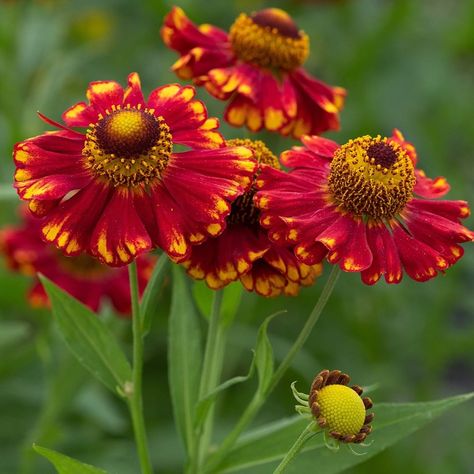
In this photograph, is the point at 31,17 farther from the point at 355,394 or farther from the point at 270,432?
the point at 355,394

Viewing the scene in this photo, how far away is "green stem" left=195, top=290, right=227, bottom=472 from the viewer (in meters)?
1.52

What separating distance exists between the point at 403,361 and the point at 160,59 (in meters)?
1.77

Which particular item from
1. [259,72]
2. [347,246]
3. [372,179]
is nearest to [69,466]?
[347,246]

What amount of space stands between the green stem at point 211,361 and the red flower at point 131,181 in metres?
0.22

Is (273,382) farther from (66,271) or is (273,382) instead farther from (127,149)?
(66,271)

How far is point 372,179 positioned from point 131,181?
393 millimetres

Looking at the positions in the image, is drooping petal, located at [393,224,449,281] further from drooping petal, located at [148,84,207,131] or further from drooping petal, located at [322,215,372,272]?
drooping petal, located at [148,84,207,131]

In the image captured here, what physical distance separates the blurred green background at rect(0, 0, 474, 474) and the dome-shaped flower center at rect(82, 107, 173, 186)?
0.66 m

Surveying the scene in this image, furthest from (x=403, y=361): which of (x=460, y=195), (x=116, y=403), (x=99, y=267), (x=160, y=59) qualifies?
(x=160, y=59)

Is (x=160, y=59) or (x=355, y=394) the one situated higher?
(x=355, y=394)

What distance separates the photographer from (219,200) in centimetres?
134

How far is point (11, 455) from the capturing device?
8.45 feet

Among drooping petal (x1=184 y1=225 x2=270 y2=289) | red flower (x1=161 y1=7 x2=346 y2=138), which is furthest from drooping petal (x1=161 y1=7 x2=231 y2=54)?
drooping petal (x1=184 y1=225 x2=270 y2=289)

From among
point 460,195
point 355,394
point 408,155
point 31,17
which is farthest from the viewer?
point 31,17
